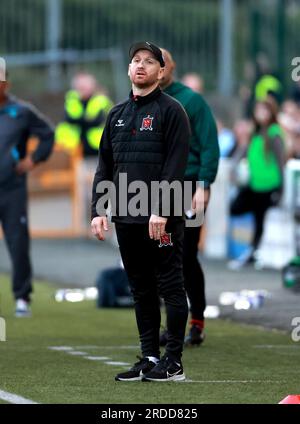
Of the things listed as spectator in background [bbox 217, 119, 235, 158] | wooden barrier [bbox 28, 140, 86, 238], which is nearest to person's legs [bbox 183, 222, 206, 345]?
spectator in background [bbox 217, 119, 235, 158]

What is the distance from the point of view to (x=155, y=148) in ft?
30.6

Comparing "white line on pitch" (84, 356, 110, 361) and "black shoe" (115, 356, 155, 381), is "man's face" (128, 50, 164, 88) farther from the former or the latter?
"white line on pitch" (84, 356, 110, 361)

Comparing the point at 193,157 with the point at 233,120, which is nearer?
the point at 193,157

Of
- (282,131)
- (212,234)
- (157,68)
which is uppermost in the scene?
(157,68)

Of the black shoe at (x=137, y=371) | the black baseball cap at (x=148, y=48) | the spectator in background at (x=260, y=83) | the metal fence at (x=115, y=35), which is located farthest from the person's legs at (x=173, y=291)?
the metal fence at (x=115, y=35)

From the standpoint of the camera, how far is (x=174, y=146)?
30.5 ft

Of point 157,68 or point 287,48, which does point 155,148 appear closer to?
point 157,68

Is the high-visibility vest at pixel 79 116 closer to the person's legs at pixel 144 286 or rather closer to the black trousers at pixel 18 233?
the black trousers at pixel 18 233

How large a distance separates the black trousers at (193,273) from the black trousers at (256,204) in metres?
8.05

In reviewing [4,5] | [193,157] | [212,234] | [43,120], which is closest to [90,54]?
[4,5]

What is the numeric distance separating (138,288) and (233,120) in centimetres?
1976

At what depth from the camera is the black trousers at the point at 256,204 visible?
64.8 feet

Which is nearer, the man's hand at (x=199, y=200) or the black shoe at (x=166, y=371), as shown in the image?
the black shoe at (x=166, y=371)

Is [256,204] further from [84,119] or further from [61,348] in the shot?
[61,348]
